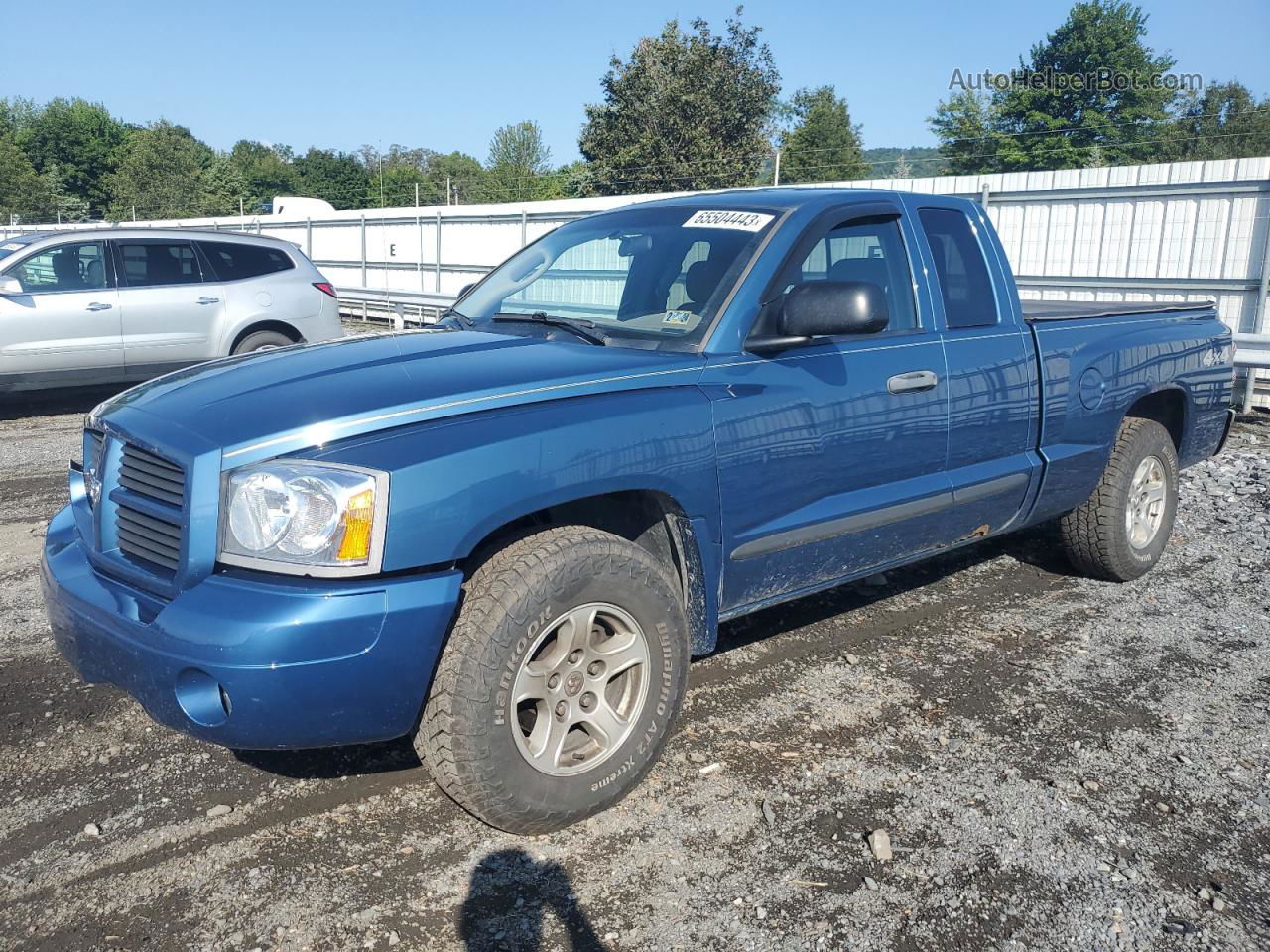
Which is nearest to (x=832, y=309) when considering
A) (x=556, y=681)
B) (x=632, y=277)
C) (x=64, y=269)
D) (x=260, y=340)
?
(x=632, y=277)

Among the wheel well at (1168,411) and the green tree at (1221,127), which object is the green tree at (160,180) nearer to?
the green tree at (1221,127)

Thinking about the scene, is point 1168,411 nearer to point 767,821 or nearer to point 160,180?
point 767,821

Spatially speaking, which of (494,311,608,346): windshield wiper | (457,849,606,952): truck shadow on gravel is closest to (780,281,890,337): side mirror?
(494,311,608,346): windshield wiper

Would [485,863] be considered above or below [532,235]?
below

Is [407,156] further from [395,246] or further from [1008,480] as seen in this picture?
[1008,480]

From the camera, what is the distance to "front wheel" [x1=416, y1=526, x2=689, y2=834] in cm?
268

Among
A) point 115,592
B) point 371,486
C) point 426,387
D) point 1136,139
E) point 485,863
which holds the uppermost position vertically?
point 1136,139

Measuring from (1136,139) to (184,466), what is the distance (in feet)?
194

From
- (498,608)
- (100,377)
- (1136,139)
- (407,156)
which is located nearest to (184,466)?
(498,608)

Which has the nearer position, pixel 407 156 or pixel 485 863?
pixel 485 863

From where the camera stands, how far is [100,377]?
32.2 feet

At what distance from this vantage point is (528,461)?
2.76 meters

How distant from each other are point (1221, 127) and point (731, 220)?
71.8 metres

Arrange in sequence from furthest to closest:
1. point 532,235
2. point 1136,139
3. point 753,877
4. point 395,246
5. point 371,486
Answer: point 1136,139
point 395,246
point 532,235
point 753,877
point 371,486
